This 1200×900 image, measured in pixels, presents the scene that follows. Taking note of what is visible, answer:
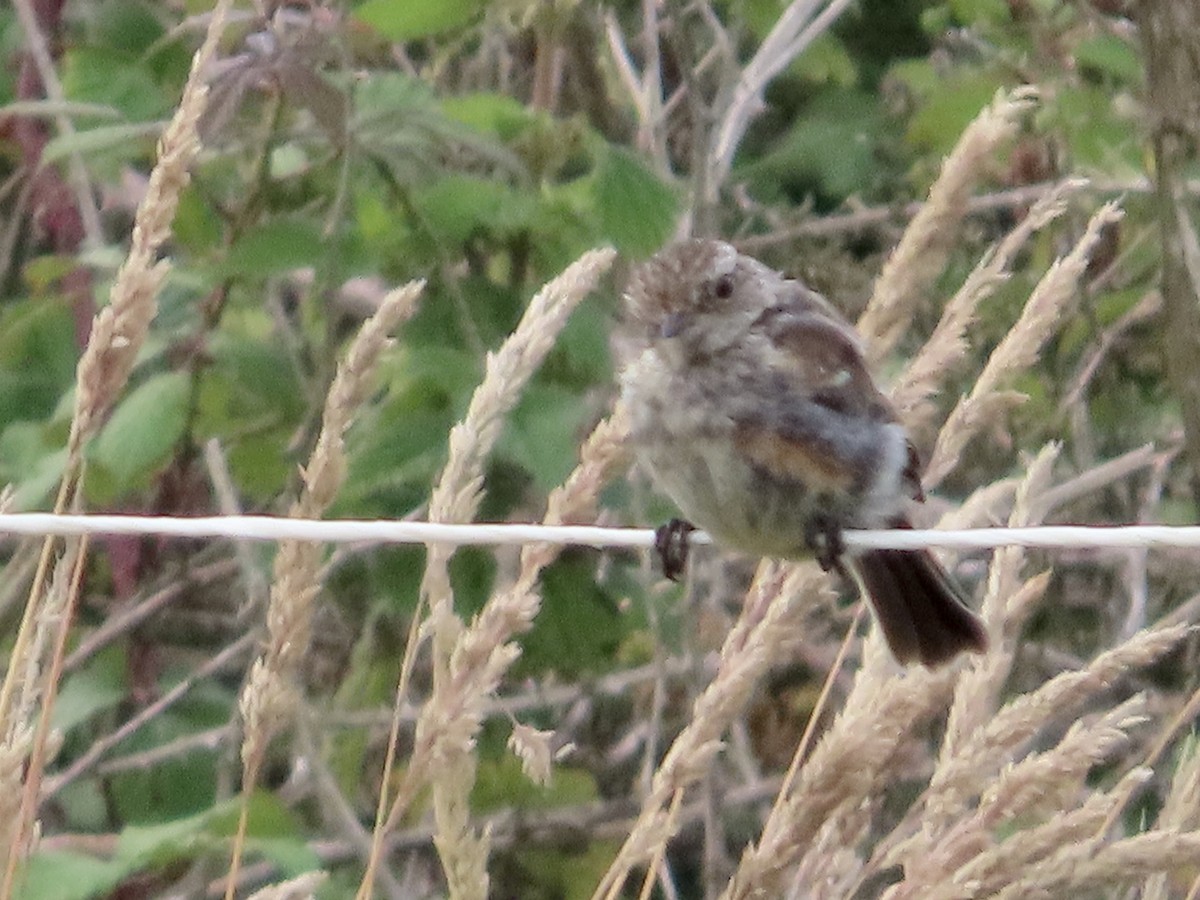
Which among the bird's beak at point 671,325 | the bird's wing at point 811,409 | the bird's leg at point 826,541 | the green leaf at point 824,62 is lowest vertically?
the bird's leg at point 826,541

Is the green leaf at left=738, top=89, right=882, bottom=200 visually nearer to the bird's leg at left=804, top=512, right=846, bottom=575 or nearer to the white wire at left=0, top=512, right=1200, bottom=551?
the bird's leg at left=804, top=512, right=846, bottom=575

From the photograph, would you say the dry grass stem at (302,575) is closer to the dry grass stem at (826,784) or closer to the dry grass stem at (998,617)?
the dry grass stem at (826,784)

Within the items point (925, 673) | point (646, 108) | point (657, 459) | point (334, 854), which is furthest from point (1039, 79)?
point (334, 854)

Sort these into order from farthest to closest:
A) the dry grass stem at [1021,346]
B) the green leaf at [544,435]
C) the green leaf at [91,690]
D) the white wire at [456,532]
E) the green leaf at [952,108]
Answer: the green leaf at [952,108] → the green leaf at [91,690] → the green leaf at [544,435] → the dry grass stem at [1021,346] → the white wire at [456,532]

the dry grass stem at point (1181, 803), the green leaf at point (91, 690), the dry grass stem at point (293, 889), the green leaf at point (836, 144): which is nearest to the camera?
the dry grass stem at point (293, 889)

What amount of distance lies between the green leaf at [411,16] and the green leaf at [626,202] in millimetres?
299

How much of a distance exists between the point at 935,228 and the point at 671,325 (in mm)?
334

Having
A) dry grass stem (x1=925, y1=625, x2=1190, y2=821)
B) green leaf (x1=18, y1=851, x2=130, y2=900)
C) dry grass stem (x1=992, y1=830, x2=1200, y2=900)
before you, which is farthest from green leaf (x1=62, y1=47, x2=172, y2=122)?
dry grass stem (x1=992, y1=830, x2=1200, y2=900)

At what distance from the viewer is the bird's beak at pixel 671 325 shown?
7.05 ft

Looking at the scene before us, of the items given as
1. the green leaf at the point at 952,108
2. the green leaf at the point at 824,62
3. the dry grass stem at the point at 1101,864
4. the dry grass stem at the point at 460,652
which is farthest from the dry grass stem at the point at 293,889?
the green leaf at the point at 824,62

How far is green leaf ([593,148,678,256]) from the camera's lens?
86.6 inches

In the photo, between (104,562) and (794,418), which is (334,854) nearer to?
(104,562)

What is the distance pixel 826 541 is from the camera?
201 cm

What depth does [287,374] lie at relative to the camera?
2.39 meters
